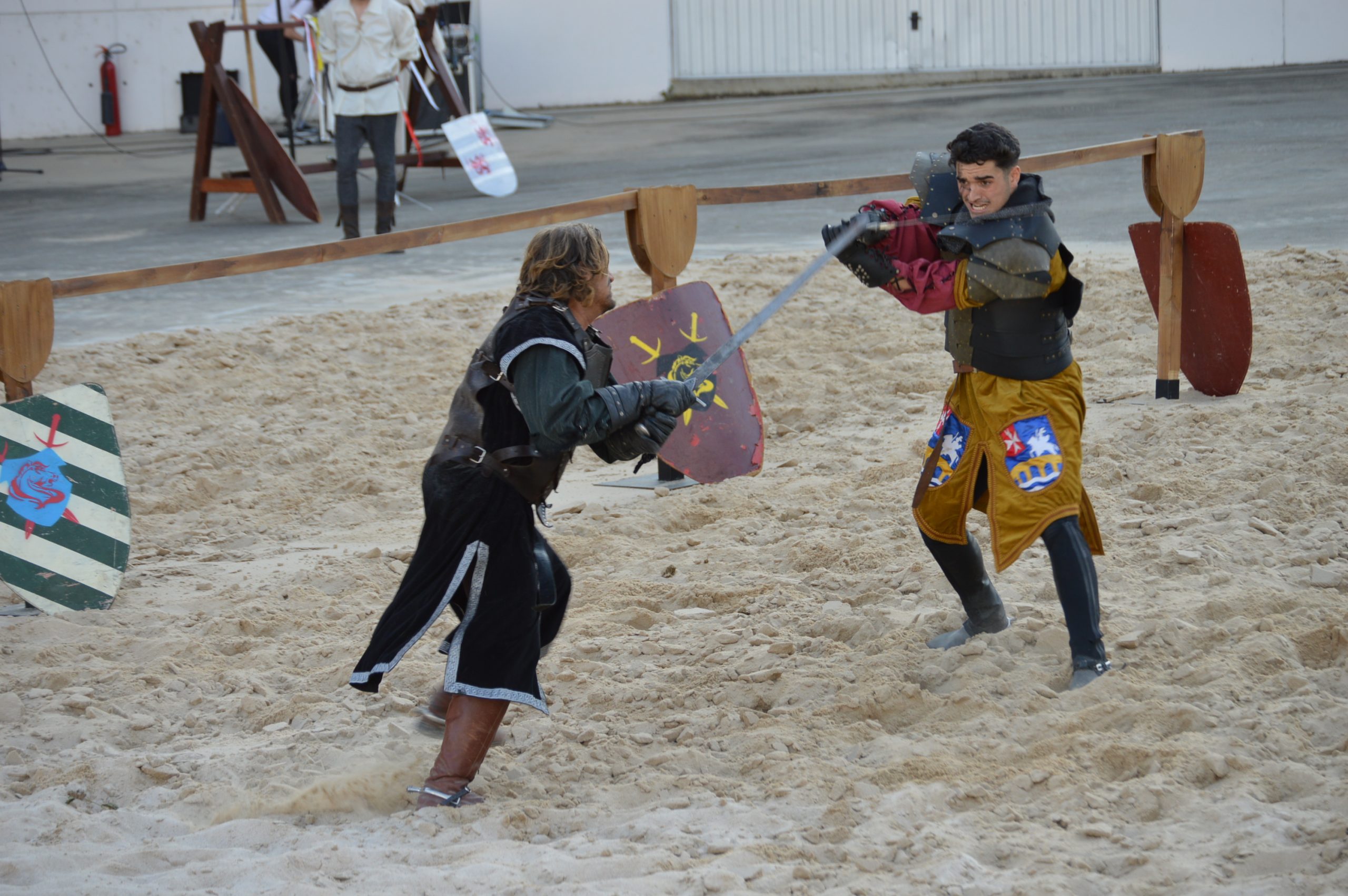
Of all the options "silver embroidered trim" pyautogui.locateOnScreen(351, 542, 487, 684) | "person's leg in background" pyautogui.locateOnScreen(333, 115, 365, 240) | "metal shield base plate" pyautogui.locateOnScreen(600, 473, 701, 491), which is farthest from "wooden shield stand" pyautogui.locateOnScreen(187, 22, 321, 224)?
"silver embroidered trim" pyautogui.locateOnScreen(351, 542, 487, 684)

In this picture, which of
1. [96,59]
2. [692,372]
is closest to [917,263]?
[692,372]

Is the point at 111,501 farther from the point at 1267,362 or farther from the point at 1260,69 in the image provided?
the point at 1260,69

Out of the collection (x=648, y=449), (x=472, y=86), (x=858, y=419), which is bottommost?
(x=858, y=419)

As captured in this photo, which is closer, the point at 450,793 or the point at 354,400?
the point at 450,793

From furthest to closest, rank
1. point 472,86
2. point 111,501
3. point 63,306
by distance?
point 472,86
point 63,306
point 111,501

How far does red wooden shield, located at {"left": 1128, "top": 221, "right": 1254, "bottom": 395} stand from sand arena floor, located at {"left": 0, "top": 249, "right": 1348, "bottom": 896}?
0.15 m

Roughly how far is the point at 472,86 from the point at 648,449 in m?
11.7

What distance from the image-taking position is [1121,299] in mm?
7227

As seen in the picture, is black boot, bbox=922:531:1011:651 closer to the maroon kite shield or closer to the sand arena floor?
the sand arena floor

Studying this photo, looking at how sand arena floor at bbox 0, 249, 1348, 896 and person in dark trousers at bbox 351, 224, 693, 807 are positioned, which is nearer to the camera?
sand arena floor at bbox 0, 249, 1348, 896

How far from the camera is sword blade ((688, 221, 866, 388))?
298cm

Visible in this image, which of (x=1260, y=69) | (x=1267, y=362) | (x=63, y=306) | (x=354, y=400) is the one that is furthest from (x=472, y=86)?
(x=1260, y=69)

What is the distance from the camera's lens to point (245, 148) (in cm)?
1016

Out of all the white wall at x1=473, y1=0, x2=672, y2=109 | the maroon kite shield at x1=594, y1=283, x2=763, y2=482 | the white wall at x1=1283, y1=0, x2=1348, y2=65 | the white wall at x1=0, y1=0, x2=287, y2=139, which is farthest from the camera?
the white wall at x1=473, y1=0, x2=672, y2=109
